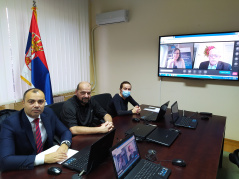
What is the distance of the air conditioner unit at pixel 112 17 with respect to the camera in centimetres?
362

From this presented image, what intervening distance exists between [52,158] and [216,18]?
10.3 ft

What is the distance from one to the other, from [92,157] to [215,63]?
2761 mm

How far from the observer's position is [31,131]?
140 centimetres

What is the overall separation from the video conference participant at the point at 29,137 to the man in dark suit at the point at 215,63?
2602 mm

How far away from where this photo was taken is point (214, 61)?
119 inches

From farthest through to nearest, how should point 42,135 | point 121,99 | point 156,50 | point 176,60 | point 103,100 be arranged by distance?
Result: point 156,50, point 176,60, point 103,100, point 121,99, point 42,135

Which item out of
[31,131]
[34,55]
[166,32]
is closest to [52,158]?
[31,131]

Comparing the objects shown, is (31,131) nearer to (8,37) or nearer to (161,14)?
(8,37)

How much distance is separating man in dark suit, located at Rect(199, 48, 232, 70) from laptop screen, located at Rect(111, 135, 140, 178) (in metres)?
2.47

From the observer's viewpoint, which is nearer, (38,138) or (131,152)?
(131,152)

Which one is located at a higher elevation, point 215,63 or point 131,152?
point 215,63

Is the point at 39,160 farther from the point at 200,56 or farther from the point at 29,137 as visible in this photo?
the point at 200,56

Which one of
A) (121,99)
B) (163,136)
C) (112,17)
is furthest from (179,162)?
(112,17)

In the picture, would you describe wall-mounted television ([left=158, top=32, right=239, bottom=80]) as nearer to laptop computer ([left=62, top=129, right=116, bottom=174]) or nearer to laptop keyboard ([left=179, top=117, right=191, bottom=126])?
laptop keyboard ([left=179, top=117, right=191, bottom=126])
